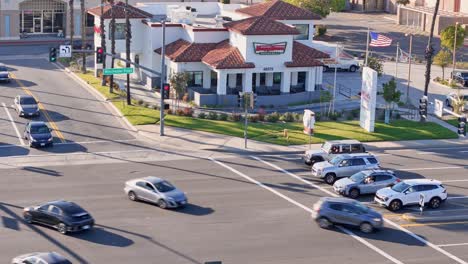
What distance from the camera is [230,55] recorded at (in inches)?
3019

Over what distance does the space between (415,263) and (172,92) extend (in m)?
41.8

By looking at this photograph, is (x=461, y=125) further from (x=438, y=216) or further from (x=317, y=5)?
(x=317, y=5)

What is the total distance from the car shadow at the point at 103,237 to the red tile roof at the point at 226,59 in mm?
33714

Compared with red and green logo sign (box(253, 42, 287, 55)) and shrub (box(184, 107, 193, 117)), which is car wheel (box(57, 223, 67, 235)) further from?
red and green logo sign (box(253, 42, 287, 55))

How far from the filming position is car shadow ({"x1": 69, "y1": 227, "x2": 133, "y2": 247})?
41.5m

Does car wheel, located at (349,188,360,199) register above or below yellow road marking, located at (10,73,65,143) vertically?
below

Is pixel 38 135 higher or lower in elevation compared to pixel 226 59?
lower

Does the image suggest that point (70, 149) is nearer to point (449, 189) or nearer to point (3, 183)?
point (3, 183)

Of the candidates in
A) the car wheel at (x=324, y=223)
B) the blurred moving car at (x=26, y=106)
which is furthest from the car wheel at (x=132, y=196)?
the blurred moving car at (x=26, y=106)

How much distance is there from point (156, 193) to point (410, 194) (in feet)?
46.9

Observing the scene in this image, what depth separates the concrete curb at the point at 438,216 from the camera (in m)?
46.7

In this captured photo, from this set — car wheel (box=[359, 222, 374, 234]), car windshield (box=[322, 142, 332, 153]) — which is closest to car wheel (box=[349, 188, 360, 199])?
car wheel (box=[359, 222, 374, 234])

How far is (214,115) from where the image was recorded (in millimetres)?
71188

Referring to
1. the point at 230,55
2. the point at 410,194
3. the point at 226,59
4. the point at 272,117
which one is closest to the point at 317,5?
the point at 230,55
